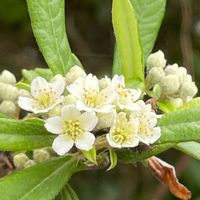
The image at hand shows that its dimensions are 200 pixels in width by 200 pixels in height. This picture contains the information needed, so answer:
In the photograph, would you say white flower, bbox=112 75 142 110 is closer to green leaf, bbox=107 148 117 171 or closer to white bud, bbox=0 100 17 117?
green leaf, bbox=107 148 117 171

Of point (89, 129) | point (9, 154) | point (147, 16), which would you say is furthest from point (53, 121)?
point (147, 16)

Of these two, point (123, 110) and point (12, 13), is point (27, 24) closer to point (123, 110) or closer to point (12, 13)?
point (12, 13)

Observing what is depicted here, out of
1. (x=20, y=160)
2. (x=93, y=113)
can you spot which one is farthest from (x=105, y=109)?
(x=20, y=160)

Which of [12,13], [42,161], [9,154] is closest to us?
[42,161]

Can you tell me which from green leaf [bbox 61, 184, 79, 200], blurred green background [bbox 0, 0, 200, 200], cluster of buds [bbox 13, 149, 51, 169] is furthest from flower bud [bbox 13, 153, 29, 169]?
blurred green background [bbox 0, 0, 200, 200]

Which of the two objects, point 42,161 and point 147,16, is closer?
point 42,161

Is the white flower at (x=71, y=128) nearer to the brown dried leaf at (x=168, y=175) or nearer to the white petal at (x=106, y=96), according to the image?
the white petal at (x=106, y=96)

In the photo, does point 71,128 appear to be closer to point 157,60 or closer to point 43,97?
point 43,97
